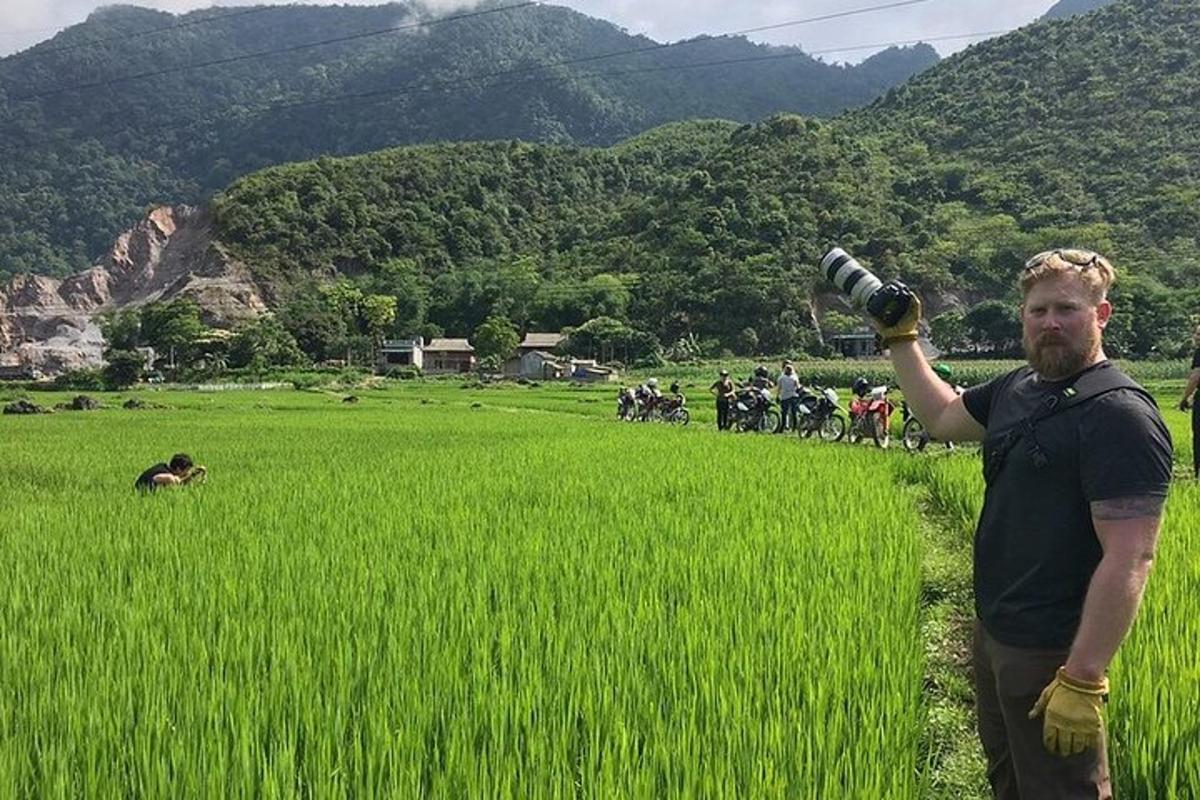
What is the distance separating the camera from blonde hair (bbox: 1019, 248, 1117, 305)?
1680 millimetres

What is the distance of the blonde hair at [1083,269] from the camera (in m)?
1.68

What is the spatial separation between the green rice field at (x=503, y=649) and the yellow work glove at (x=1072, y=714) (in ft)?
1.06

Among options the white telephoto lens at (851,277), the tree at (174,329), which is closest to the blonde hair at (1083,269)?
the white telephoto lens at (851,277)

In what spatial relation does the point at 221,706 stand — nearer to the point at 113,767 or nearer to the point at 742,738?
the point at 113,767

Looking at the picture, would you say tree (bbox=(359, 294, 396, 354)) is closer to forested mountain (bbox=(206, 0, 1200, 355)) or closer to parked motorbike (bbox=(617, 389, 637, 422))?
forested mountain (bbox=(206, 0, 1200, 355))

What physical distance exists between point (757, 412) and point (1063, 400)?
12206 millimetres

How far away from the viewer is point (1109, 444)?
155 centimetres

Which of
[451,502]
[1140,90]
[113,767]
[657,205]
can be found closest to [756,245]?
[657,205]

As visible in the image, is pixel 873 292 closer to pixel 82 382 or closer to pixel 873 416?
pixel 873 416

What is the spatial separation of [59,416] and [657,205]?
58.5m

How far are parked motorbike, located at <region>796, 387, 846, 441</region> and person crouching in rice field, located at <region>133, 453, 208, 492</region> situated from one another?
828 cm

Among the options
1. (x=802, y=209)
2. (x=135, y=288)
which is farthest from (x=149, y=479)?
(x=135, y=288)

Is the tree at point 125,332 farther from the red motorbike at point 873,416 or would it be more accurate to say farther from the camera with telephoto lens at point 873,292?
the camera with telephoto lens at point 873,292

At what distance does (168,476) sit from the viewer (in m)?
6.78
